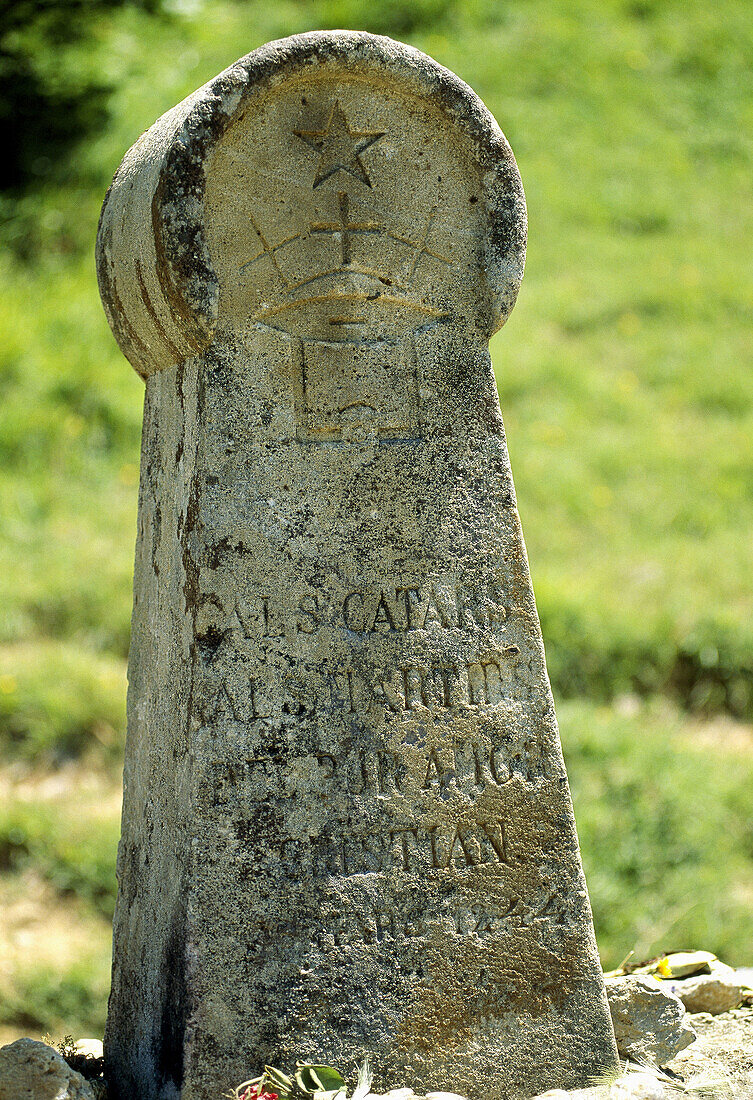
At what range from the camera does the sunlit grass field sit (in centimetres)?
424

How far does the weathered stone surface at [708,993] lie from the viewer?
2.70 m

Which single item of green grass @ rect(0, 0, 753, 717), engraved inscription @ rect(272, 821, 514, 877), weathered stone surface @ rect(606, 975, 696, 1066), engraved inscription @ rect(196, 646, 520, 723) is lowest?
weathered stone surface @ rect(606, 975, 696, 1066)

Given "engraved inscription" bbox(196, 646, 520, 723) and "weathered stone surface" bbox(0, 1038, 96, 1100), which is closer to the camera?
"weathered stone surface" bbox(0, 1038, 96, 1100)

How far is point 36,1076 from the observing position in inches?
78.9

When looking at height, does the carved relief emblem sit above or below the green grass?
below

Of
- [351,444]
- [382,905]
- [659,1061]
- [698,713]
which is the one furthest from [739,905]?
[351,444]

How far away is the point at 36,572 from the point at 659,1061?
3715 millimetres

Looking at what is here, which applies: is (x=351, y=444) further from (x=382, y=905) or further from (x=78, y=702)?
(x=78, y=702)

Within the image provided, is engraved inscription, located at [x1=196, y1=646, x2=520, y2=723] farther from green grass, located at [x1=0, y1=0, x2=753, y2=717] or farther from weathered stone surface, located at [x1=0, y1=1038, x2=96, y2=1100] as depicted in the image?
green grass, located at [x1=0, y1=0, x2=753, y2=717]

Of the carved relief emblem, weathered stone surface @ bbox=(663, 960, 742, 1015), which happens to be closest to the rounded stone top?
the carved relief emblem

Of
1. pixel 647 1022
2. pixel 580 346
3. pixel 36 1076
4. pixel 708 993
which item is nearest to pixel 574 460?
pixel 580 346

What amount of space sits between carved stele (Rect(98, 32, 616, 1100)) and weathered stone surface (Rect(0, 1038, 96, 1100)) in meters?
0.17

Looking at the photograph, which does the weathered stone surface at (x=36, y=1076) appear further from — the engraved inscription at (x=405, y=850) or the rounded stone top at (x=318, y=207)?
the rounded stone top at (x=318, y=207)

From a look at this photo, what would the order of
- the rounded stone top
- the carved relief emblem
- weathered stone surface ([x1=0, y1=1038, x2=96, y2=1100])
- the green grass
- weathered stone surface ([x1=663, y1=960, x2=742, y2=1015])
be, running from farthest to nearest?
the green grass
weathered stone surface ([x1=663, y1=960, x2=742, y2=1015])
the carved relief emblem
the rounded stone top
weathered stone surface ([x1=0, y1=1038, x2=96, y2=1100])
